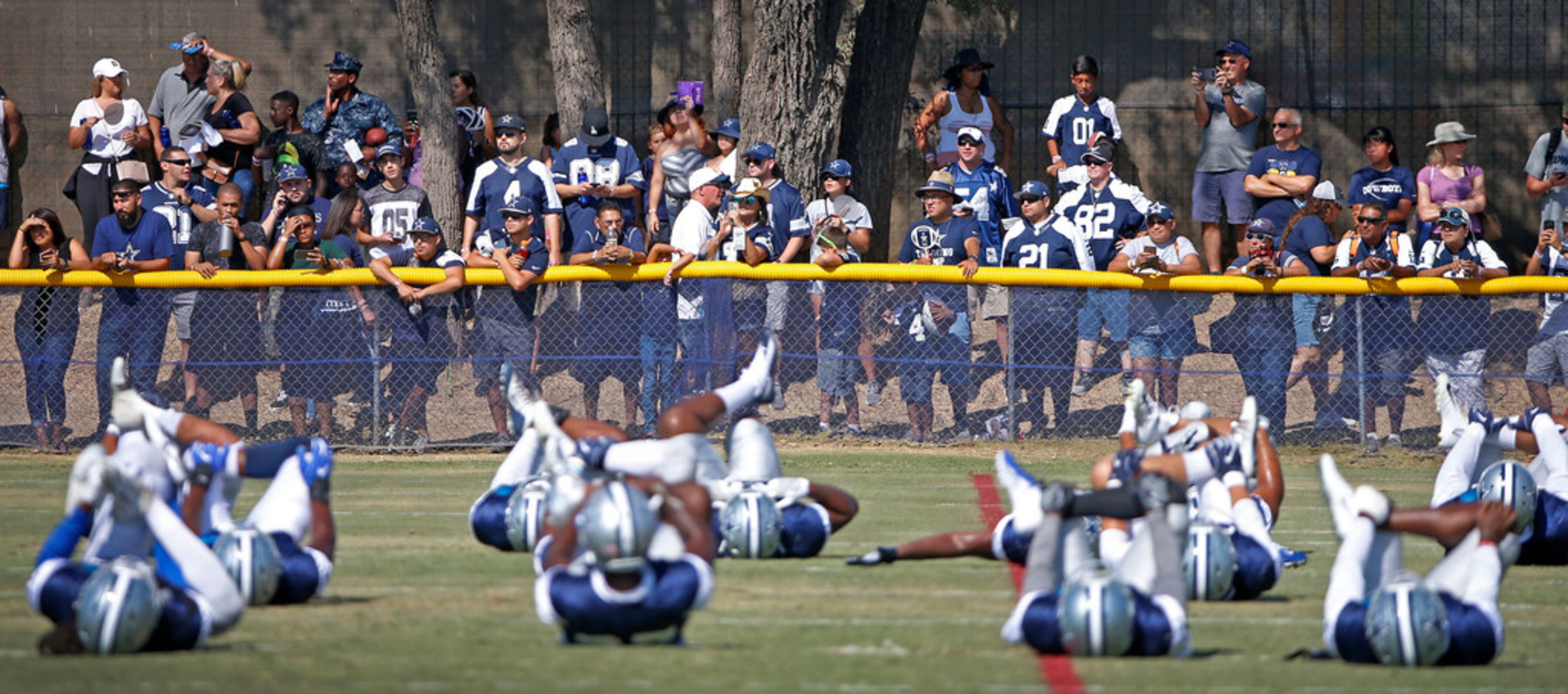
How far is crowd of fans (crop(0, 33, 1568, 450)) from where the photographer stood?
50.2 feet

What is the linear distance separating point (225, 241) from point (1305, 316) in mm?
8936

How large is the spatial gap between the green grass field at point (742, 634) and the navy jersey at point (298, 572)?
0.08 m

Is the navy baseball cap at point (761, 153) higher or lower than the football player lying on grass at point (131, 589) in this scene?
higher

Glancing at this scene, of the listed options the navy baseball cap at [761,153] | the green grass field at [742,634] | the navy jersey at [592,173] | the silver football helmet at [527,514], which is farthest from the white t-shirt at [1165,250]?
the silver football helmet at [527,514]

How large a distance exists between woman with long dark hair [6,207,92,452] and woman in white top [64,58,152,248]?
2046 millimetres

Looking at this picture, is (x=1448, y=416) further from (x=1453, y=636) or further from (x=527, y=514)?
(x=527, y=514)

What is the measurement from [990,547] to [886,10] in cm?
955

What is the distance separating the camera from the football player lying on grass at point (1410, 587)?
25.3 feet

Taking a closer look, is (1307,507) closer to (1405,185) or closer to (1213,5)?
(1405,185)

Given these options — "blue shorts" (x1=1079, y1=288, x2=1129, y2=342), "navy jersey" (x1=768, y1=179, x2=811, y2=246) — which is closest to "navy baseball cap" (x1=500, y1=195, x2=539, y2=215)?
"navy jersey" (x1=768, y1=179, x2=811, y2=246)

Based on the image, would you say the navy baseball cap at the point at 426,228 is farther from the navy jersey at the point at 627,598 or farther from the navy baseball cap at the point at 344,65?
the navy jersey at the point at 627,598

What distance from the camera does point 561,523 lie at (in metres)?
7.97

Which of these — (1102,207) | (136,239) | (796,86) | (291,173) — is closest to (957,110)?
(796,86)

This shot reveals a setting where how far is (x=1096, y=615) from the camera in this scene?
7.70 m
